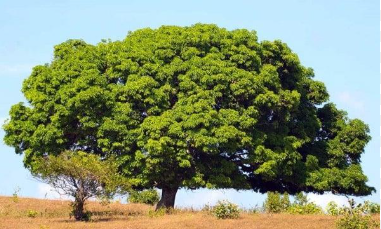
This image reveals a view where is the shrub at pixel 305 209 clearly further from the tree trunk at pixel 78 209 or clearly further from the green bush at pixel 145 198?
the green bush at pixel 145 198

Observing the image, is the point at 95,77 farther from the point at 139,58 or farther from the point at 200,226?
the point at 200,226

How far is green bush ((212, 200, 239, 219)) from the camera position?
35.0 meters

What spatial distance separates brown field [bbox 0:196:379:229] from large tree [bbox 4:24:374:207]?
2.92 meters

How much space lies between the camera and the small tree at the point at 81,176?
3534cm

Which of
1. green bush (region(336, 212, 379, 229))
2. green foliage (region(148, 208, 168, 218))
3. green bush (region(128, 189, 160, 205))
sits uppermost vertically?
green bush (region(128, 189, 160, 205))

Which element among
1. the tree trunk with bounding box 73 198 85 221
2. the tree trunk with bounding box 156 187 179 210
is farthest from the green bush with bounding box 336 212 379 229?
the tree trunk with bounding box 73 198 85 221

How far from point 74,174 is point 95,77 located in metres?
7.11

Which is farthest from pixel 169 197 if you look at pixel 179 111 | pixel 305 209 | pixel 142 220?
pixel 305 209

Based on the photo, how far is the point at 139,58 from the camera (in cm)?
4116

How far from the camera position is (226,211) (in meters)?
35.0

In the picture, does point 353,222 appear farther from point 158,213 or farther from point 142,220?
point 158,213

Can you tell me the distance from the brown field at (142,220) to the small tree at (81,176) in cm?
147

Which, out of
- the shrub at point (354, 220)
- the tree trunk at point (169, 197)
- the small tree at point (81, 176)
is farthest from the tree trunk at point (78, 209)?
the shrub at point (354, 220)

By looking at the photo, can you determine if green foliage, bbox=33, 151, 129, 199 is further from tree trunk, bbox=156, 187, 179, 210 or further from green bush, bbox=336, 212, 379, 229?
green bush, bbox=336, 212, 379, 229
